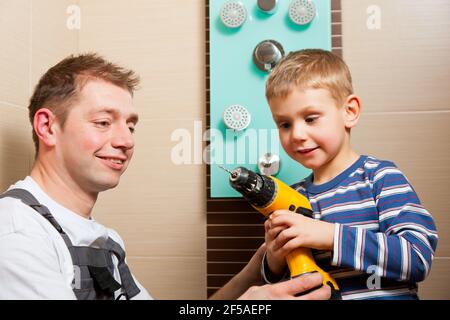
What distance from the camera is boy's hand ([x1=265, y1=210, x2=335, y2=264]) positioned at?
0.78 metres

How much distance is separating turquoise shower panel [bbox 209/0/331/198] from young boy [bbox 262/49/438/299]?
208mm

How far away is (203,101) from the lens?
1185 mm

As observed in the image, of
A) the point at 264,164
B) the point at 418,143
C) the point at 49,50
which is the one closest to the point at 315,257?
the point at 264,164

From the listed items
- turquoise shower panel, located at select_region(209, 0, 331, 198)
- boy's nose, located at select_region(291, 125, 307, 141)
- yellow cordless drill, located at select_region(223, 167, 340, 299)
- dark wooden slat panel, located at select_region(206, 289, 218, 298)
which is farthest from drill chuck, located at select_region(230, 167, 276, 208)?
dark wooden slat panel, located at select_region(206, 289, 218, 298)

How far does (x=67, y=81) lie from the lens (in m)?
0.87

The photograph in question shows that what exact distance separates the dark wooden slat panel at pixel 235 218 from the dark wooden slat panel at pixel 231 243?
0.15ft

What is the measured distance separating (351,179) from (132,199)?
58cm

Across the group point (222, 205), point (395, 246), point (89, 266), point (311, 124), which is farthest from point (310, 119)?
point (89, 266)

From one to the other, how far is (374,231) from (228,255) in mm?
463

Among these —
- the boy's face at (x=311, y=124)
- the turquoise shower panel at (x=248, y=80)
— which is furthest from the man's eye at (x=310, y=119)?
the turquoise shower panel at (x=248, y=80)

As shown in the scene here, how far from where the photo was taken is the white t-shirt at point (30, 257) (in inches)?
25.4

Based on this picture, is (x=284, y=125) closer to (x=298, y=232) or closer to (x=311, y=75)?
(x=311, y=75)

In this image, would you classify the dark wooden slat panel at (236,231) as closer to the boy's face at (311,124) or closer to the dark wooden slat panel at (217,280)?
the dark wooden slat panel at (217,280)

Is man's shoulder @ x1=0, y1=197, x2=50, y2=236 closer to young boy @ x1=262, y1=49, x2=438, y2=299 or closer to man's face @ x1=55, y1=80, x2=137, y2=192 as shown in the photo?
man's face @ x1=55, y1=80, x2=137, y2=192
